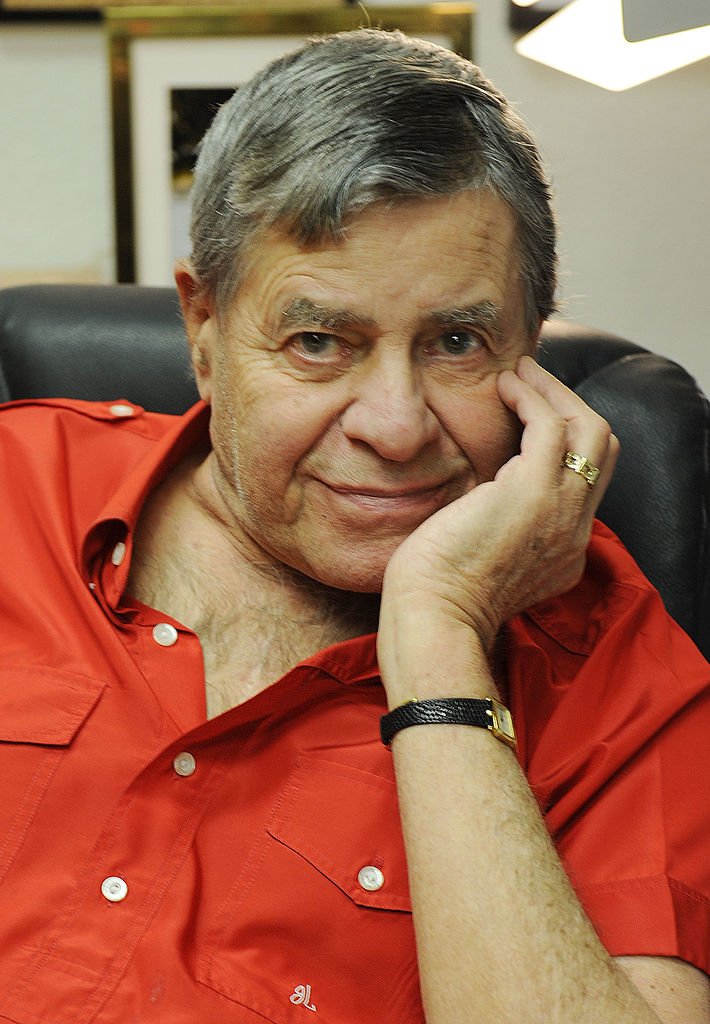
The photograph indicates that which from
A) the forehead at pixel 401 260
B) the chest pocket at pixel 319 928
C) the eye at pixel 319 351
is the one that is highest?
the forehead at pixel 401 260

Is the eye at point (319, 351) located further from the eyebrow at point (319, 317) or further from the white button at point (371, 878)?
the white button at point (371, 878)

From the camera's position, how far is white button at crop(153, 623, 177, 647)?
1373mm

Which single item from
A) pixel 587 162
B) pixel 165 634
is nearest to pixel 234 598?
pixel 165 634

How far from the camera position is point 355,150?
3.99 feet

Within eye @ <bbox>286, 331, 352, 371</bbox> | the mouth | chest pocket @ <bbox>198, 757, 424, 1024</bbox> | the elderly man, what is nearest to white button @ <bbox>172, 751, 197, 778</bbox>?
the elderly man

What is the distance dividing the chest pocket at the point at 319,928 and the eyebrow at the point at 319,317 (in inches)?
21.5

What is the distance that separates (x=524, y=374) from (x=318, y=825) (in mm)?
588

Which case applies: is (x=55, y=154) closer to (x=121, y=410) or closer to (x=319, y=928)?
(x=121, y=410)

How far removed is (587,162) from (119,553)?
4.25 feet

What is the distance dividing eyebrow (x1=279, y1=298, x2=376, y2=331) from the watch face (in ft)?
1.42

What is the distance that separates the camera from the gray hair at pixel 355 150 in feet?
4.01

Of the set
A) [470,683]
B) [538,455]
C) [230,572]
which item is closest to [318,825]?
[470,683]

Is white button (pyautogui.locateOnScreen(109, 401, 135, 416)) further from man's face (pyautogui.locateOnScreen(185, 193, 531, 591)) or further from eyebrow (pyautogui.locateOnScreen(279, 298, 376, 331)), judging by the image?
eyebrow (pyautogui.locateOnScreen(279, 298, 376, 331))

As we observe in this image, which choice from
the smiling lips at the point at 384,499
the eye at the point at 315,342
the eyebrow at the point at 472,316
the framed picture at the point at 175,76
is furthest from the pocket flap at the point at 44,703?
the framed picture at the point at 175,76
